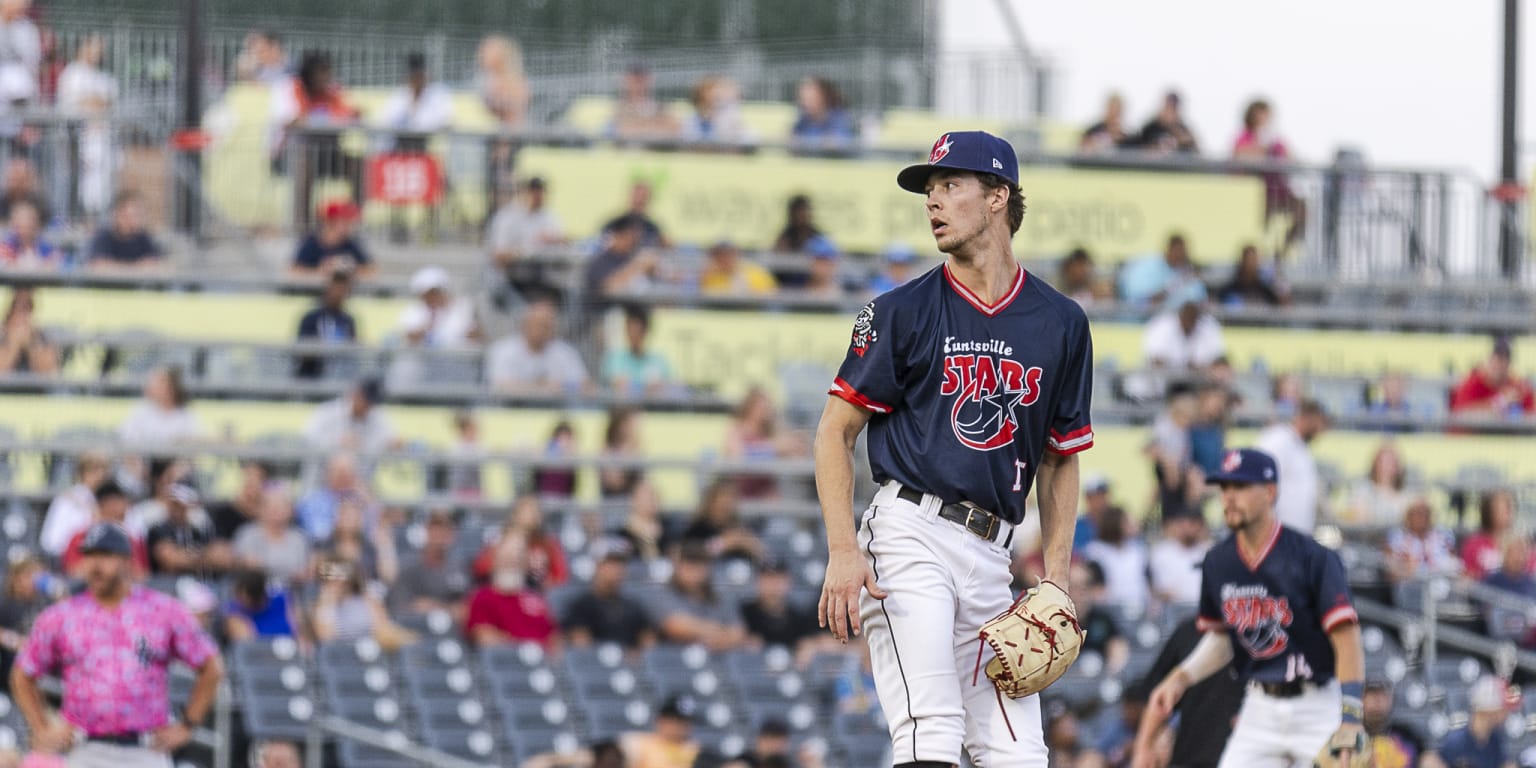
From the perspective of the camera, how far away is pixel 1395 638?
55.1 ft

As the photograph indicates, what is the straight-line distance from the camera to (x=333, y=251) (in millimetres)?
18453

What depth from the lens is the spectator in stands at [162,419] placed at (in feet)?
52.6

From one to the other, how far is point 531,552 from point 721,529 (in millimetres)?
1559

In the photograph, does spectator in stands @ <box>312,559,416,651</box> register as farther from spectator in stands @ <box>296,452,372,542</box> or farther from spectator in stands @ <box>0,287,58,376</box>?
spectator in stands @ <box>0,287,58,376</box>

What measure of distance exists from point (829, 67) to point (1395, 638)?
1378 centimetres

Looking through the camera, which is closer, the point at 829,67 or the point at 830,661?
the point at 830,661

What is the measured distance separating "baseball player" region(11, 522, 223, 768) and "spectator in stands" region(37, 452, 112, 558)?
466cm

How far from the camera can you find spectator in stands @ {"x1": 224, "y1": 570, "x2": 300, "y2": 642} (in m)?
13.8

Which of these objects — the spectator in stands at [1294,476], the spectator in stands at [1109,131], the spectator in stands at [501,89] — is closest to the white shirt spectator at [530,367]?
the spectator in stands at [501,89]

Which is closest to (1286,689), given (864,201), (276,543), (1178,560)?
(1178,560)

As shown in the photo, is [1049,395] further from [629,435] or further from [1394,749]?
[629,435]

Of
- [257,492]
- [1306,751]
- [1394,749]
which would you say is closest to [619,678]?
[257,492]

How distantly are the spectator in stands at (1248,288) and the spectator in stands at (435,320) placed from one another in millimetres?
6636

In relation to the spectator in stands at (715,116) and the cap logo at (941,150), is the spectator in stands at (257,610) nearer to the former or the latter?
the cap logo at (941,150)
